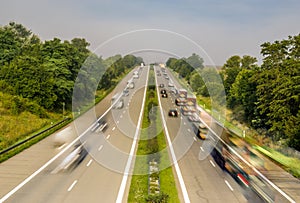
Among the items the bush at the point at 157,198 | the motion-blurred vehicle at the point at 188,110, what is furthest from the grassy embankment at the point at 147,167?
the motion-blurred vehicle at the point at 188,110

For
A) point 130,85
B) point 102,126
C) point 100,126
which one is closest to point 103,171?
point 100,126

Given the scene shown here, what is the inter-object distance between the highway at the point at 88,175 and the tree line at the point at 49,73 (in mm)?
10987

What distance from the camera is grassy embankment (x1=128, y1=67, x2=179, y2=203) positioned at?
73.8 ft

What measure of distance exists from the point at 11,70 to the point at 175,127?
28.7 m

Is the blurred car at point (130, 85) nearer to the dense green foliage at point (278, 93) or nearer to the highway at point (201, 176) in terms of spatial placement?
the dense green foliage at point (278, 93)

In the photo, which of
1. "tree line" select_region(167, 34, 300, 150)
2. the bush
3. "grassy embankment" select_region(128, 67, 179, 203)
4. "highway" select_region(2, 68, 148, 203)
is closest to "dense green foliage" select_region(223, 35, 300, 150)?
"tree line" select_region(167, 34, 300, 150)

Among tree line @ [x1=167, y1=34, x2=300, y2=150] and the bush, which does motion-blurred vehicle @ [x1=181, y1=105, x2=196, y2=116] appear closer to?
tree line @ [x1=167, y1=34, x2=300, y2=150]

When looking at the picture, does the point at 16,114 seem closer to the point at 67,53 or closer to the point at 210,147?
the point at 67,53

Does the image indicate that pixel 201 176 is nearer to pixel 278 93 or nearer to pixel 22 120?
pixel 278 93

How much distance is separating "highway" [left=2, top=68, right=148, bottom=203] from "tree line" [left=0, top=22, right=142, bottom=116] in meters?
11.0

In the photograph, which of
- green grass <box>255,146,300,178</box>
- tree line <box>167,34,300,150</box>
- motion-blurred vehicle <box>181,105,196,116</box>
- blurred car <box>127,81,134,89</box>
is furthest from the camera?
blurred car <box>127,81,134,89</box>

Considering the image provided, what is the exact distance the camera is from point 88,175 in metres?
27.6

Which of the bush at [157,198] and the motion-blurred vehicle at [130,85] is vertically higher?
the motion-blurred vehicle at [130,85]

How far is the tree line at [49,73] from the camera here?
56438 millimetres
